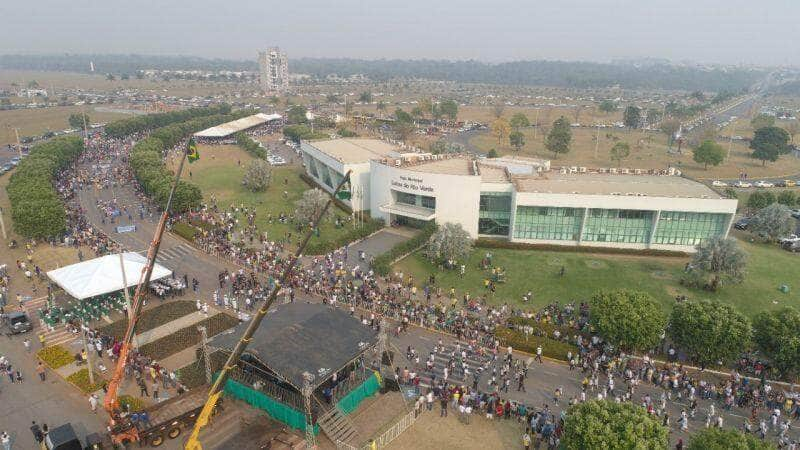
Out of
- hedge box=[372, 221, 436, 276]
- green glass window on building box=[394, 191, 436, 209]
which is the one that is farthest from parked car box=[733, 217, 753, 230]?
hedge box=[372, 221, 436, 276]

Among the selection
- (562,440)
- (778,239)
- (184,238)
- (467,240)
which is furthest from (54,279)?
(778,239)

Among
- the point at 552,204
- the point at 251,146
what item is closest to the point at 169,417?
the point at 552,204

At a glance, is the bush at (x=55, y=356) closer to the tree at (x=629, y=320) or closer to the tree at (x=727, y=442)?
the tree at (x=629, y=320)

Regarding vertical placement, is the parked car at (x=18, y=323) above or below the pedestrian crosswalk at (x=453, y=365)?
above

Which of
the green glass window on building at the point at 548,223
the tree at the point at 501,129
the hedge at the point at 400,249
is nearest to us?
the hedge at the point at 400,249

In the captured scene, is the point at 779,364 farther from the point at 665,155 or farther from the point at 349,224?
the point at 665,155

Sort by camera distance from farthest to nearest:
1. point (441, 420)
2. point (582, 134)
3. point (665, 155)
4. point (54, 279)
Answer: point (582, 134) → point (665, 155) → point (54, 279) → point (441, 420)

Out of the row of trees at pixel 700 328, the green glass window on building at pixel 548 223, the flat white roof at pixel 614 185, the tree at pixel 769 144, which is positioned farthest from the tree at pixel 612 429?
the tree at pixel 769 144
